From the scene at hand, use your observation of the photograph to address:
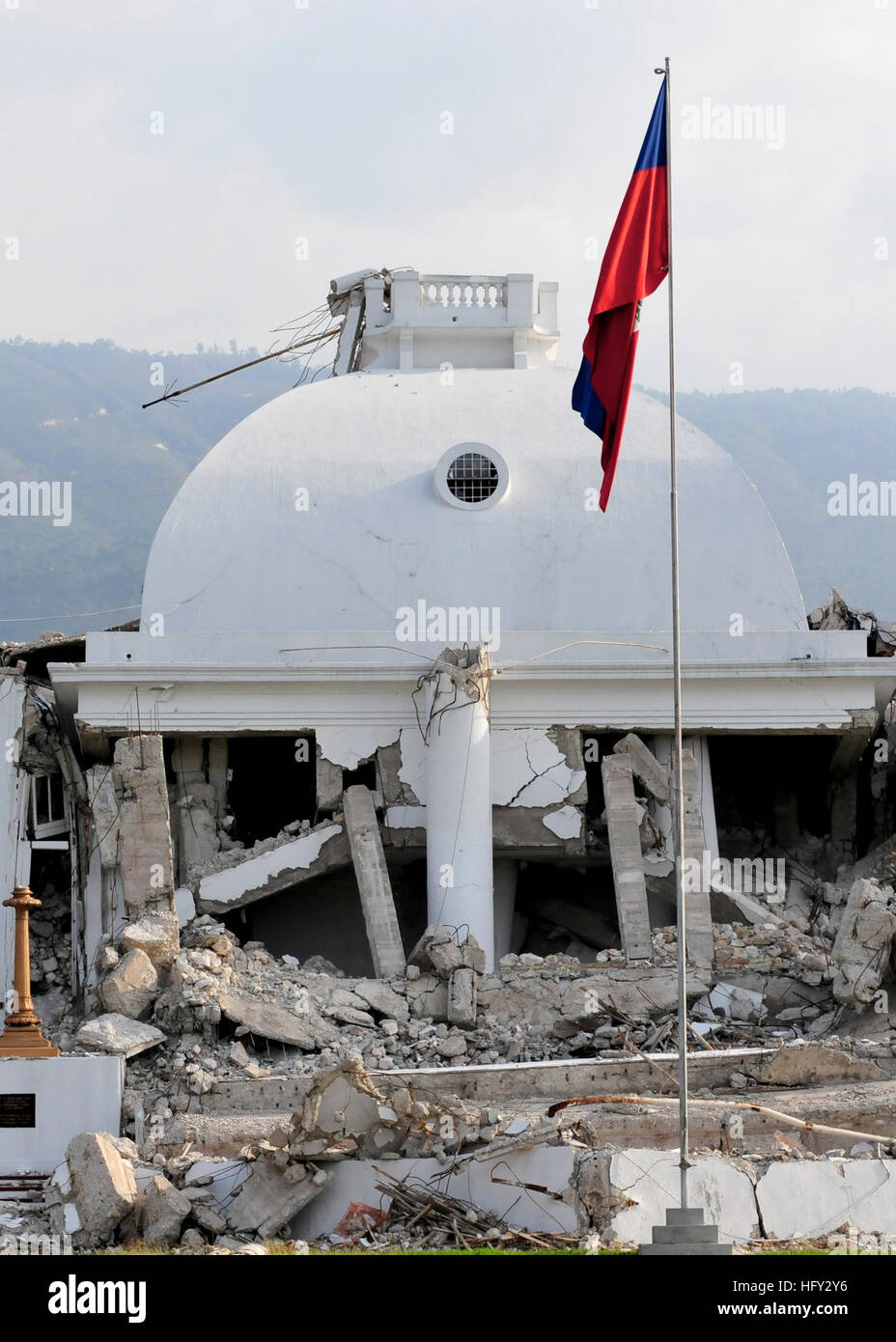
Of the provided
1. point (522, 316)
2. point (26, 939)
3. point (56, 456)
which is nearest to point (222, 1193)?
point (26, 939)

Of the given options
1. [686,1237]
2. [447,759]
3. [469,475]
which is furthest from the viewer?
[469,475]

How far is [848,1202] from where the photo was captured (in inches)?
733

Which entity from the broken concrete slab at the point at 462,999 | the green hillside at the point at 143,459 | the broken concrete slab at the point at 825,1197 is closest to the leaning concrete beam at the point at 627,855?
the broken concrete slab at the point at 462,999

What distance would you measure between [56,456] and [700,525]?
8731 centimetres

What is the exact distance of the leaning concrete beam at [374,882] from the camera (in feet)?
86.5

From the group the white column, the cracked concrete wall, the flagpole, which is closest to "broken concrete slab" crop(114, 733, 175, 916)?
the cracked concrete wall

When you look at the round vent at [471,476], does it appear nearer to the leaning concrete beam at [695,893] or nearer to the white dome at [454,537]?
the white dome at [454,537]

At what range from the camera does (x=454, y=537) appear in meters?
29.5

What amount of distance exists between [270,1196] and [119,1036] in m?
4.42

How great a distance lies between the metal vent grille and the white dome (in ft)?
0.76

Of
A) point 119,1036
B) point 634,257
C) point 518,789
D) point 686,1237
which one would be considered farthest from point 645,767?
point 686,1237

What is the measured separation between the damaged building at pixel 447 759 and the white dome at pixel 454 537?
1.6 inches

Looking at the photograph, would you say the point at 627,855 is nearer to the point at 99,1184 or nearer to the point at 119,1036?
the point at 119,1036
